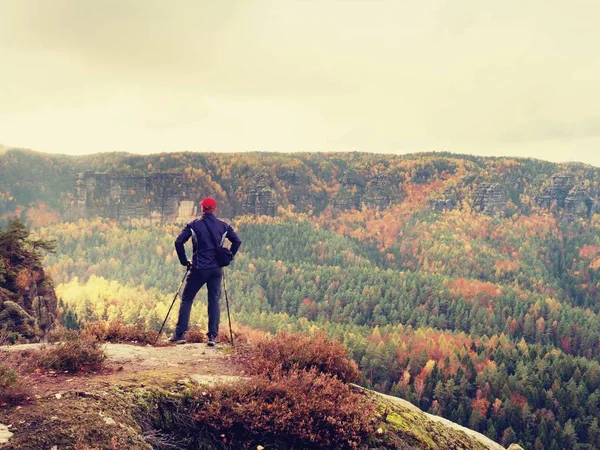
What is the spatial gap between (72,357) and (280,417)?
176 inches

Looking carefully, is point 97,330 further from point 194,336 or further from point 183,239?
point 183,239

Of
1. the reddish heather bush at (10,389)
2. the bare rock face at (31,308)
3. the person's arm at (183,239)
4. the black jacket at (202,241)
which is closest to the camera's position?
the reddish heather bush at (10,389)

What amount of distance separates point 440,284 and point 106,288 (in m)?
96.8

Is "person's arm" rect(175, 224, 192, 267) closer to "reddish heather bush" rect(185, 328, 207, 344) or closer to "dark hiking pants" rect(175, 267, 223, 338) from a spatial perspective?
"dark hiking pants" rect(175, 267, 223, 338)

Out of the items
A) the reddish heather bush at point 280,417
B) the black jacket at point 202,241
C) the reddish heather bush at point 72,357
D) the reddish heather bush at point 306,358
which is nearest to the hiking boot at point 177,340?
the black jacket at point 202,241

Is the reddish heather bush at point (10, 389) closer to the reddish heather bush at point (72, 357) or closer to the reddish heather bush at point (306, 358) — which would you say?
the reddish heather bush at point (72, 357)

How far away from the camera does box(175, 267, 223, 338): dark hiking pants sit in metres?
14.9

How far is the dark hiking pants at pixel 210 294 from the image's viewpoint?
48.9 feet

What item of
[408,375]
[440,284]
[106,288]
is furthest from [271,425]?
[440,284]

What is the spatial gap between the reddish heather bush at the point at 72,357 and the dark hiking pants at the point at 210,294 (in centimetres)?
384

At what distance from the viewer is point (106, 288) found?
458ft

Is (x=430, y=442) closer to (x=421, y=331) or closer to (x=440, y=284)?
(x=421, y=331)

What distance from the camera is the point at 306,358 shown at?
1187 cm

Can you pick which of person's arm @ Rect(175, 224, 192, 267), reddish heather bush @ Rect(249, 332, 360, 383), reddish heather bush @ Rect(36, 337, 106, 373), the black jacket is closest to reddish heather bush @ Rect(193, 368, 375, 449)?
reddish heather bush @ Rect(249, 332, 360, 383)
